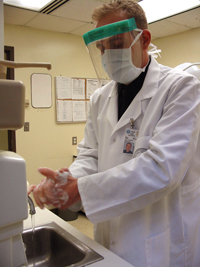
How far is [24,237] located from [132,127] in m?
0.70

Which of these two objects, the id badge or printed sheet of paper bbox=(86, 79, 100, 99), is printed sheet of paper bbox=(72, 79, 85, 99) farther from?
the id badge

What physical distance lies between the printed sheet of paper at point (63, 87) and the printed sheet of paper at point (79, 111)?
154 millimetres

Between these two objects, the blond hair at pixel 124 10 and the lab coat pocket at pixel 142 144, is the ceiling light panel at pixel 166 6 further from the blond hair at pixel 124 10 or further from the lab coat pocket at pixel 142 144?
the lab coat pocket at pixel 142 144

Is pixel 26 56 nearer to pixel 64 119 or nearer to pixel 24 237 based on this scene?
pixel 64 119

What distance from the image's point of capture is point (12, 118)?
676mm

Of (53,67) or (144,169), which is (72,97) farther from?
(144,169)

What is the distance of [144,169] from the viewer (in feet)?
3.12

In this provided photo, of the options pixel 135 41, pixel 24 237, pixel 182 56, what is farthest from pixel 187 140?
pixel 182 56

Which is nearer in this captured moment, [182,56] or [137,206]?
[137,206]

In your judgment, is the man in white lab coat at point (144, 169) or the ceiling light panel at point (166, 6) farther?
the ceiling light panel at point (166, 6)

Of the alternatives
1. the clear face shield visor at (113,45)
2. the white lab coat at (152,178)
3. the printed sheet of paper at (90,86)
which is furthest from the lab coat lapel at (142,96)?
the printed sheet of paper at (90,86)

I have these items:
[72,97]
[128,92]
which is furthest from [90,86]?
[128,92]

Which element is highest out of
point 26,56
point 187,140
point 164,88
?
point 26,56

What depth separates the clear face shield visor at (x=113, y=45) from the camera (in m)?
1.07
